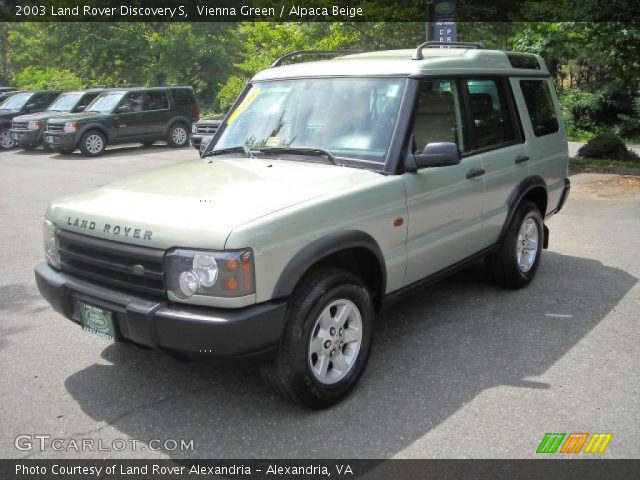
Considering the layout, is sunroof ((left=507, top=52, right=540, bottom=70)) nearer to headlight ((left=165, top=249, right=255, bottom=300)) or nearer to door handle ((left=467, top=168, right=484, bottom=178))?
door handle ((left=467, top=168, right=484, bottom=178))

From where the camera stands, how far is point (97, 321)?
11.1 feet

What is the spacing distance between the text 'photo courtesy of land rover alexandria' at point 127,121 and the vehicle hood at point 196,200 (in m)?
14.3

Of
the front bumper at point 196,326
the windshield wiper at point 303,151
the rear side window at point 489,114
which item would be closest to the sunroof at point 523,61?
the rear side window at point 489,114

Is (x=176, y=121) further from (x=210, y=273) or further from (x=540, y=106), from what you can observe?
(x=210, y=273)

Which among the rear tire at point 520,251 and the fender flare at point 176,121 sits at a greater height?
the fender flare at point 176,121

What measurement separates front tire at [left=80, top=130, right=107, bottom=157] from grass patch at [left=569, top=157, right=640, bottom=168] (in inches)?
491

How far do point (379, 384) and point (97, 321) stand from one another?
1722 millimetres

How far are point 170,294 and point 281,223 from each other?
0.67m

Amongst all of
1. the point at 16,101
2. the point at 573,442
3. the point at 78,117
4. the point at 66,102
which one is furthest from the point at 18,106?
the point at 573,442

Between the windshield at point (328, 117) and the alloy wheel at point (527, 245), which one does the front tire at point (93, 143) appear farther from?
the alloy wheel at point (527, 245)

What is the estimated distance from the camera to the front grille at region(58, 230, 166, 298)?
126 inches

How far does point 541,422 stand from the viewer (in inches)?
134

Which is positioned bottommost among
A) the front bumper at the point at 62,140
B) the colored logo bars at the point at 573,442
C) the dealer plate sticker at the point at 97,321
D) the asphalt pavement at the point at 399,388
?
the colored logo bars at the point at 573,442

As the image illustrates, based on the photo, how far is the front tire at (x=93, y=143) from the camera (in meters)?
17.3
